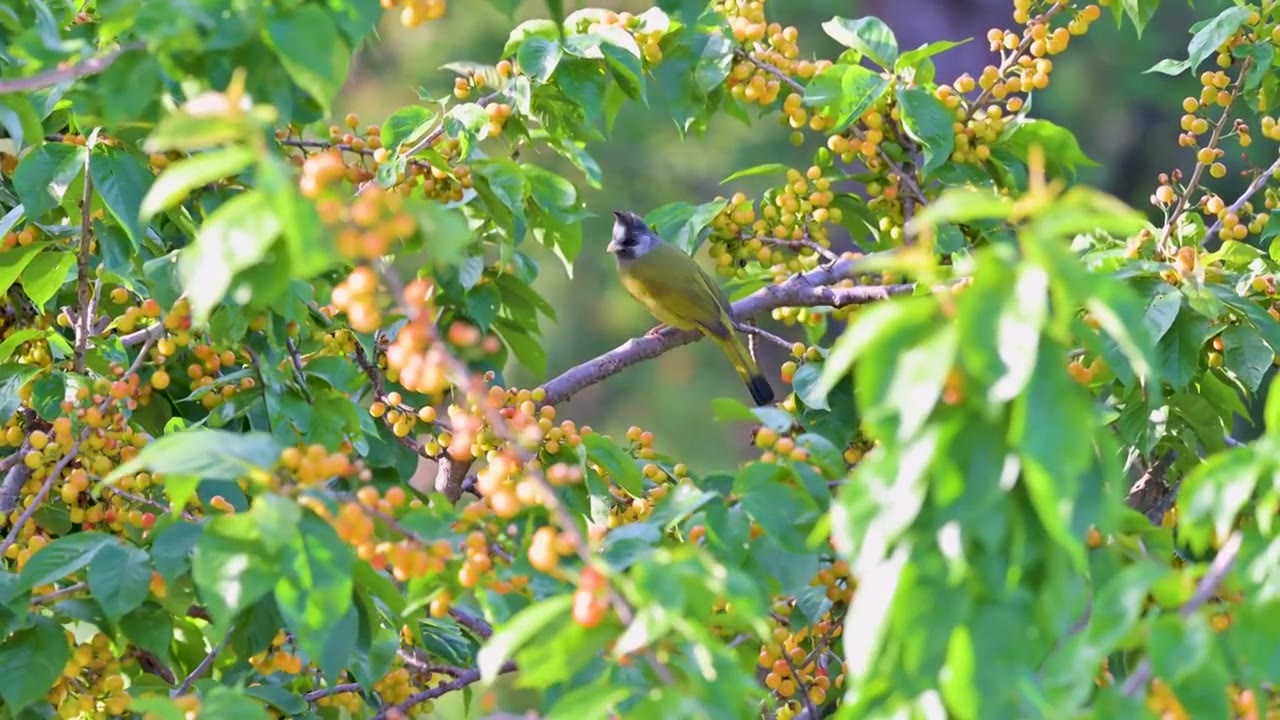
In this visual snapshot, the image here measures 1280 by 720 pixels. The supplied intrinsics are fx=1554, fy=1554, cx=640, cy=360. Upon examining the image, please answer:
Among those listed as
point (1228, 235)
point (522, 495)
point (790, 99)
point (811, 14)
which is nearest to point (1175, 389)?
point (1228, 235)

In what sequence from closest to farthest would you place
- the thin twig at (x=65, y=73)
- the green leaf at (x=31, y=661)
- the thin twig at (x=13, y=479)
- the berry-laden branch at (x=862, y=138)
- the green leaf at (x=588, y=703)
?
the green leaf at (x=588, y=703), the thin twig at (x=65, y=73), the green leaf at (x=31, y=661), the thin twig at (x=13, y=479), the berry-laden branch at (x=862, y=138)

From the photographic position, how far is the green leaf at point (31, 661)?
200 centimetres

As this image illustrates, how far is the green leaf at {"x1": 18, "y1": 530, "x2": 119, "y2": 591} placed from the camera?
194cm

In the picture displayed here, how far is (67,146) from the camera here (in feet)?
7.60

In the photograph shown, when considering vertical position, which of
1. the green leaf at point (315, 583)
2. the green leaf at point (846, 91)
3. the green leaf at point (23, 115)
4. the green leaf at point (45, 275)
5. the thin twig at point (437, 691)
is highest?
the green leaf at point (23, 115)

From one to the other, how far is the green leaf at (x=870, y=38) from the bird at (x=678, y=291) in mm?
1174

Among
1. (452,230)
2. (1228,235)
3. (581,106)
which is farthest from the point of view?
(1228,235)

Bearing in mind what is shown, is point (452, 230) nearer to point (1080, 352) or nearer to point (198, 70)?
point (198, 70)

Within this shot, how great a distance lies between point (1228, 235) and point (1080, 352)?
620 millimetres

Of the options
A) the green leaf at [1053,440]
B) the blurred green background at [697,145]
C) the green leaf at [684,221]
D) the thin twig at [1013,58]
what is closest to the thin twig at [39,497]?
the green leaf at [684,221]

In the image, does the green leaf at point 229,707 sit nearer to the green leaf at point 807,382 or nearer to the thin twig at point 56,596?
the thin twig at point 56,596

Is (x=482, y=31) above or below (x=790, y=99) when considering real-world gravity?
below

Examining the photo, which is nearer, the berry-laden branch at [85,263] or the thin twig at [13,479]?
the berry-laden branch at [85,263]

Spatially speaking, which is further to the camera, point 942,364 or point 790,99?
point 790,99
